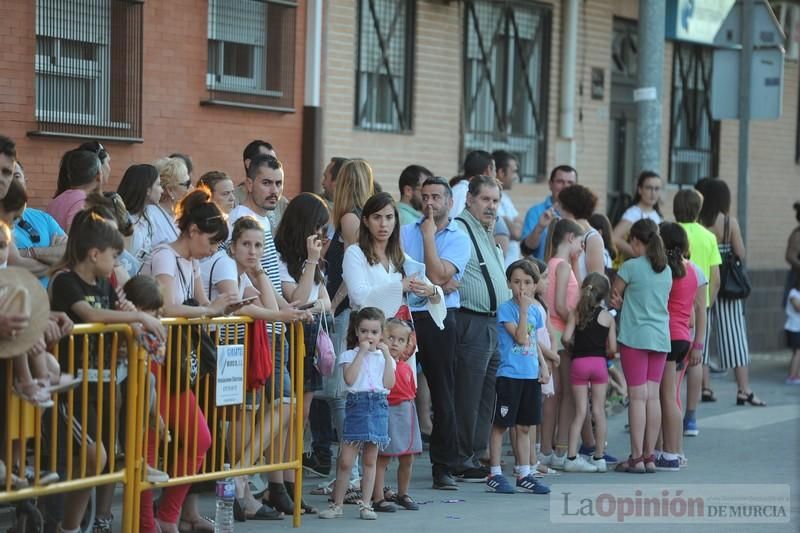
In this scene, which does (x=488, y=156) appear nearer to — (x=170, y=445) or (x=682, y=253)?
(x=682, y=253)

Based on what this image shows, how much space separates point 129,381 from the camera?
7262 millimetres

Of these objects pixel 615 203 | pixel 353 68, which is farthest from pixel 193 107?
pixel 615 203

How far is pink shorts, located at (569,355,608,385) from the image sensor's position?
10875 millimetres

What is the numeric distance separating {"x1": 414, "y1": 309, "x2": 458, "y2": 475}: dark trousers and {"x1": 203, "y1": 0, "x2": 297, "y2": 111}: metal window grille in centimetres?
389

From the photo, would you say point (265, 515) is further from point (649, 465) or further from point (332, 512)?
point (649, 465)

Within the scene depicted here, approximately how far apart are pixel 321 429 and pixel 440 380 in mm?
934

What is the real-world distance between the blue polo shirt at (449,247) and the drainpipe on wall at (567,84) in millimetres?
7618

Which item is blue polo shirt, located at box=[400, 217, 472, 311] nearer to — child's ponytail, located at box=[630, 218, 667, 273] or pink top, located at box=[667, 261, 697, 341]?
child's ponytail, located at box=[630, 218, 667, 273]

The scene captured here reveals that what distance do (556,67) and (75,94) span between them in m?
7.31

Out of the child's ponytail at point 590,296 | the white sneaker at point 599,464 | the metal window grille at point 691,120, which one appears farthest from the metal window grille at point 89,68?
the metal window grille at point 691,120

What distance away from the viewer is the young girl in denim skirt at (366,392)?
8.56m

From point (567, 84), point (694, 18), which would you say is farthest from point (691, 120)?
point (567, 84)

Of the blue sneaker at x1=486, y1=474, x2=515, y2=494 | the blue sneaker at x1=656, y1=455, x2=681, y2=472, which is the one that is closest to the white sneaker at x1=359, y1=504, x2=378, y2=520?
the blue sneaker at x1=486, y1=474, x2=515, y2=494

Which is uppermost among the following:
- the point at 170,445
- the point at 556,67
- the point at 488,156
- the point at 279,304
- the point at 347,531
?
the point at 556,67
